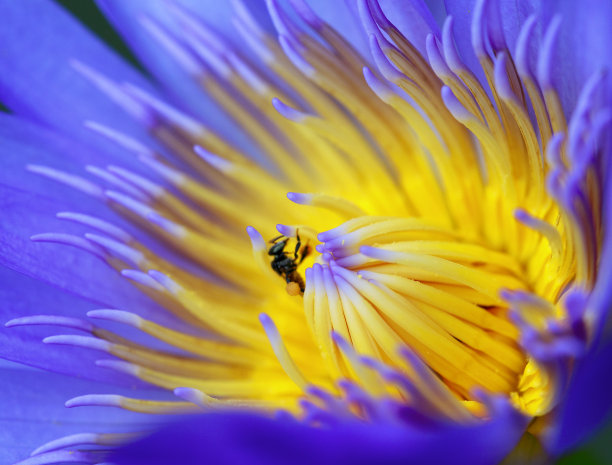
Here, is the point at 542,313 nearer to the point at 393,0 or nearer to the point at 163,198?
the point at 393,0

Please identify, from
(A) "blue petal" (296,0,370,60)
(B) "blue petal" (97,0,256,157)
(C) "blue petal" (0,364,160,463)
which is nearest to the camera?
(C) "blue petal" (0,364,160,463)

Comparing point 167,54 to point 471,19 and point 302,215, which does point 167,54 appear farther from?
point 471,19

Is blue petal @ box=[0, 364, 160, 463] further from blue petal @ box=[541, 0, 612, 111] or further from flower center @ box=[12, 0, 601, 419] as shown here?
blue petal @ box=[541, 0, 612, 111]

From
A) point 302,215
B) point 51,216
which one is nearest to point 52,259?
point 51,216

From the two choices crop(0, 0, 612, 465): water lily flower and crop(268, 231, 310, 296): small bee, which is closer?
crop(0, 0, 612, 465): water lily flower

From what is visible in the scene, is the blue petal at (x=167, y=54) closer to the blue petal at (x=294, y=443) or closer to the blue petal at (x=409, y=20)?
the blue petal at (x=409, y=20)

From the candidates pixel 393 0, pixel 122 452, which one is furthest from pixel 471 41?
pixel 122 452

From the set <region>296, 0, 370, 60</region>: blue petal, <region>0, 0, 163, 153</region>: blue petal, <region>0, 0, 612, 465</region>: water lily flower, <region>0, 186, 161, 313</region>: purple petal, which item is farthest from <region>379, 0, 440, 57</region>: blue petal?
<region>0, 186, 161, 313</region>: purple petal

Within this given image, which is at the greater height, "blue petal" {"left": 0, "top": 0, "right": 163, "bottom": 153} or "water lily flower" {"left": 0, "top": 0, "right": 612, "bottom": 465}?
"blue petal" {"left": 0, "top": 0, "right": 163, "bottom": 153}

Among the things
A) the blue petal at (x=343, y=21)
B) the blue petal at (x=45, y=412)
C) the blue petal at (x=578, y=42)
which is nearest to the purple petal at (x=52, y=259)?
the blue petal at (x=45, y=412)
